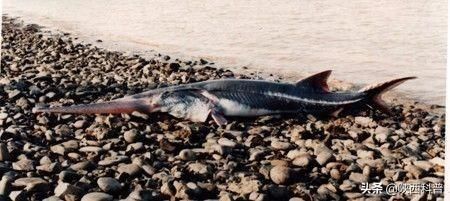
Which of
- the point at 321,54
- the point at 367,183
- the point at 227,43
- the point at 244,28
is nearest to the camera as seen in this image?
the point at 367,183

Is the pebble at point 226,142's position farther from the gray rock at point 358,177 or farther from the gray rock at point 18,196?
the gray rock at point 18,196

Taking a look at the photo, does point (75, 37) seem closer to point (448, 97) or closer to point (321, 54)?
point (321, 54)

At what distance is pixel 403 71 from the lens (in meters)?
6.17

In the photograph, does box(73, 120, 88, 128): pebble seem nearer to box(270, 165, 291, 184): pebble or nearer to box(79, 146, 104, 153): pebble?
box(79, 146, 104, 153): pebble

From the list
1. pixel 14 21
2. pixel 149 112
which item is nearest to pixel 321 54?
pixel 149 112

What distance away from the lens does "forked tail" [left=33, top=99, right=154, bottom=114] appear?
13.4 feet

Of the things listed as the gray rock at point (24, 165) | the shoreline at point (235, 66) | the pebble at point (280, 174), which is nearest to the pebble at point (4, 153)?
the gray rock at point (24, 165)

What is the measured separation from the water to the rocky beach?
73 cm

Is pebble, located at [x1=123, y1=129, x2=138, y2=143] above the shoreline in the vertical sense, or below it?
above

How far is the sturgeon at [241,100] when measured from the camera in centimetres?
408

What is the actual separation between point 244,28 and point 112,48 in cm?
238

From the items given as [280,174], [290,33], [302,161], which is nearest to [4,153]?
[280,174]

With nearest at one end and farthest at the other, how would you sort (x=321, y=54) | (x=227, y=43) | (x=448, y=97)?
1. (x=448, y=97)
2. (x=321, y=54)
3. (x=227, y=43)

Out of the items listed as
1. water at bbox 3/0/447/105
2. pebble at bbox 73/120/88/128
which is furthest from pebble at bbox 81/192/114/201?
water at bbox 3/0/447/105
